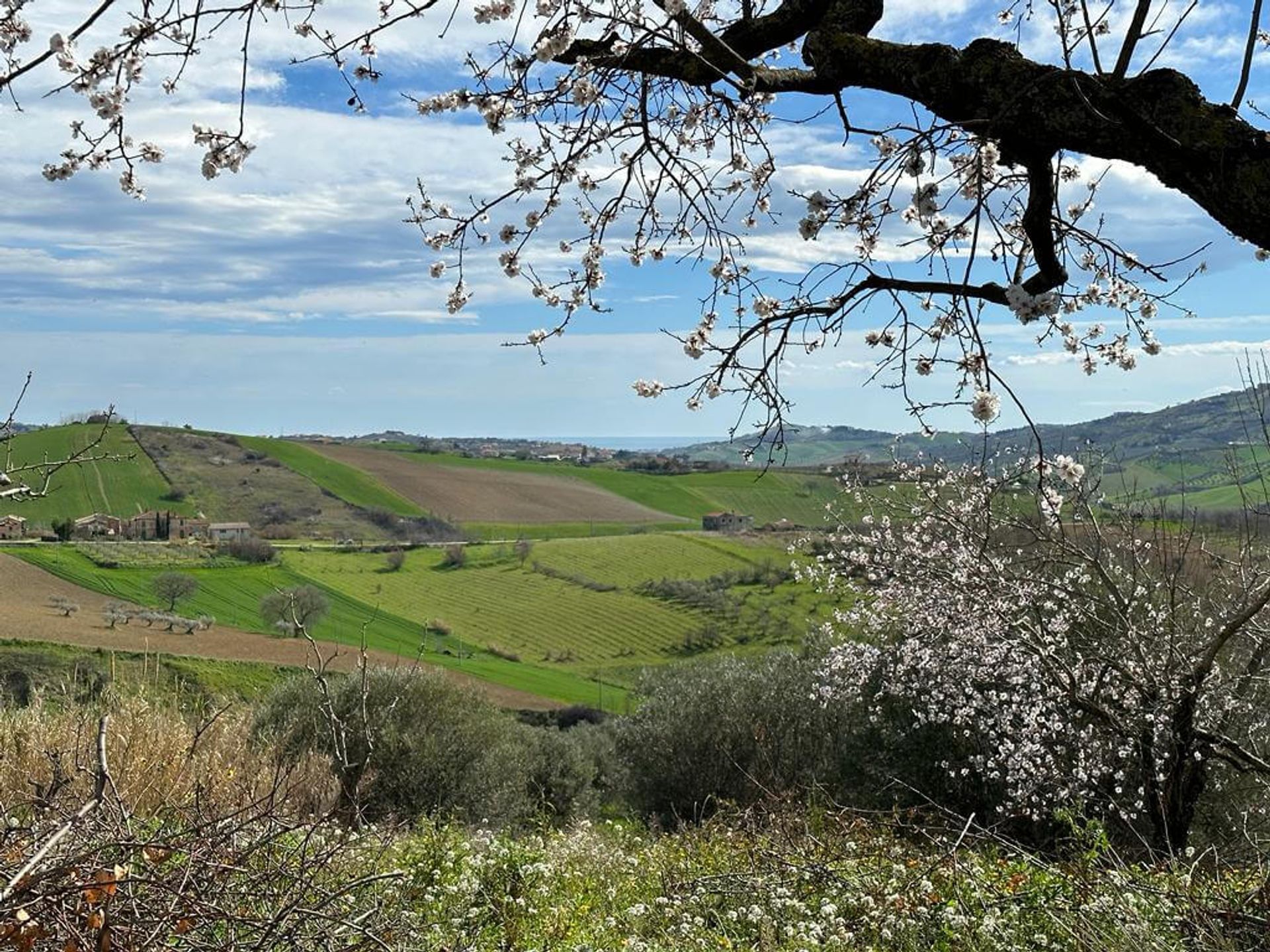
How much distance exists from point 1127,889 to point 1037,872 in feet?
1.30

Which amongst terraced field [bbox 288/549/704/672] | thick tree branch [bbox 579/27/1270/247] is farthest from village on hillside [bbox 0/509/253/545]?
thick tree branch [bbox 579/27/1270/247]

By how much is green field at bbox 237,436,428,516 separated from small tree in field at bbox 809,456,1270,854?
201ft

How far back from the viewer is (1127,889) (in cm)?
408

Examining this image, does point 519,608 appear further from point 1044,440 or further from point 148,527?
point 1044,440

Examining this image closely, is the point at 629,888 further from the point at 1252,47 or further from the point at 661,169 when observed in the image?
the point at 1252,47

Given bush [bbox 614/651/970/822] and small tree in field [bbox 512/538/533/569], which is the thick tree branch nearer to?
bush [bbox 614/651/970/822]

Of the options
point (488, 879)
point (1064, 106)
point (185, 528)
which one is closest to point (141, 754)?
point (488, 879)

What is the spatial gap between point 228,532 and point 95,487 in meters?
9.84

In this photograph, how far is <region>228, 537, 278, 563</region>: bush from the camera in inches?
2280

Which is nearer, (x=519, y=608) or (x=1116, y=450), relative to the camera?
(x=1116, y=450)

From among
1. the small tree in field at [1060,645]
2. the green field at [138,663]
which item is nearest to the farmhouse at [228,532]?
the green field at [138,663]

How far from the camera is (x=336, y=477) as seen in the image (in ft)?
250

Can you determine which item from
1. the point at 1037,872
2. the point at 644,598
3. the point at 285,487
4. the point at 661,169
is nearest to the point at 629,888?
the point at 1037,872

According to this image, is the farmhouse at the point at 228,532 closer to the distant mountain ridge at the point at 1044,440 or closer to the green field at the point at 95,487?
the green field at the point at 95,487
